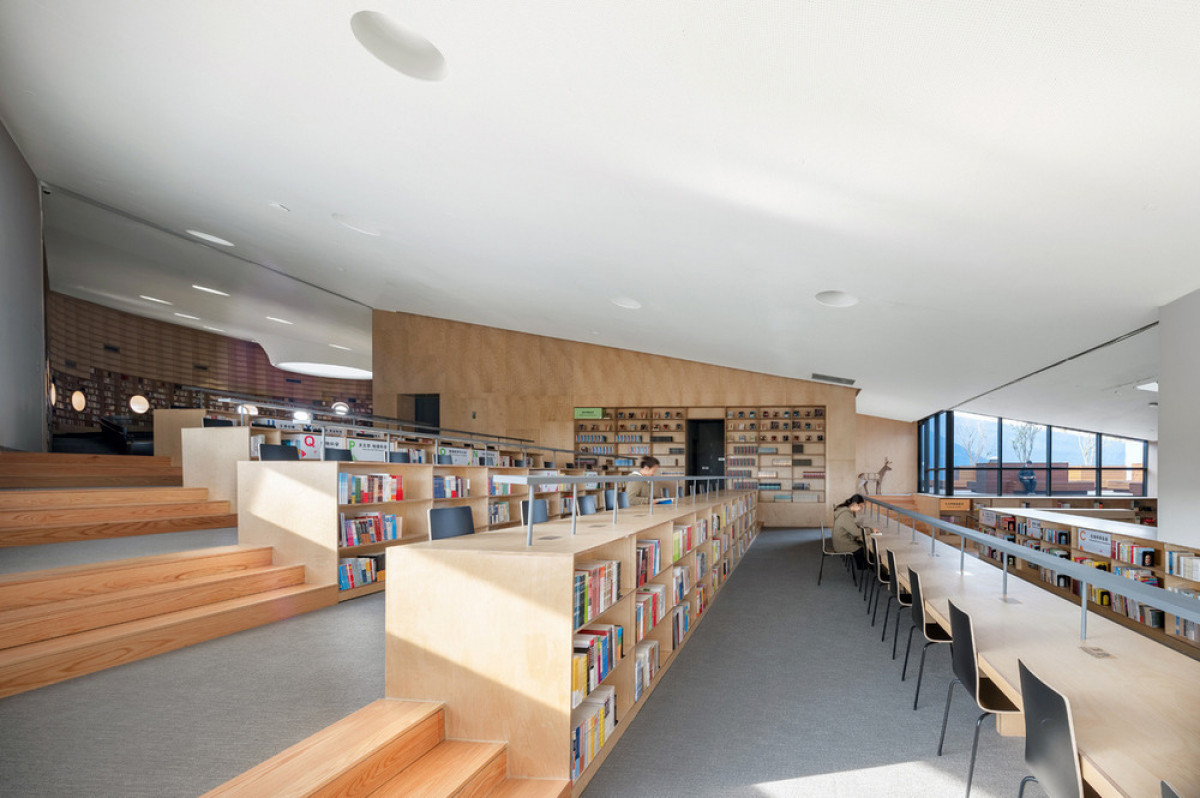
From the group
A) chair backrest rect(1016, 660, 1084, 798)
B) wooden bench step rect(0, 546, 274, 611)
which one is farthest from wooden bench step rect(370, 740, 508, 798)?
wooden bench step rect(0, 546, 274, 611)

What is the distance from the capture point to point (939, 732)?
128 inches

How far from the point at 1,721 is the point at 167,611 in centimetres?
129

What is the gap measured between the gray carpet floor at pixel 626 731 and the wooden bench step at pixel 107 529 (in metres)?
0.41

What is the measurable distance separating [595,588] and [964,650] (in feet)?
5.39

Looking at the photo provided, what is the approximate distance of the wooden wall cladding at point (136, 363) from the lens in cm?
1198

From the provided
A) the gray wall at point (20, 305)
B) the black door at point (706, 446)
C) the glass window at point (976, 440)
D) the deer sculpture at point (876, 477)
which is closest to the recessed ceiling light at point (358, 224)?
the gray wall at point (20, 305)

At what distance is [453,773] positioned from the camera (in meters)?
2.25

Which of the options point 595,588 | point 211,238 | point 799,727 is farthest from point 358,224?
point 799,727

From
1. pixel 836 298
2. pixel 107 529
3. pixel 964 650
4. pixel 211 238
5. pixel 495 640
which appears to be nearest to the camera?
pixel 495 640

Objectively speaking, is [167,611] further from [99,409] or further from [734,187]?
[99,409]

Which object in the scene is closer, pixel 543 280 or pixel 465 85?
pixel 465 85

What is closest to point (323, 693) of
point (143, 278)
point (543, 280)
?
point (543, 280)

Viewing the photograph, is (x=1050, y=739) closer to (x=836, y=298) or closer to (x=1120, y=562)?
(x=836, y=298)

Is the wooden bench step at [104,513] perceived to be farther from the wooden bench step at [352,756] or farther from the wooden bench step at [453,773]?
the wooden bench step at [453,773]
